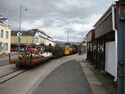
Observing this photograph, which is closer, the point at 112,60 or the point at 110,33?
the point at 112,60

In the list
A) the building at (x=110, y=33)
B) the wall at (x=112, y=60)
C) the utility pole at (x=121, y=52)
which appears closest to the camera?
the utility pole at (x=121, y=52)

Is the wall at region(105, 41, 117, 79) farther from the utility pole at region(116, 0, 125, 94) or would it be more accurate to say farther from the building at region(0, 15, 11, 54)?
the building at region(0, 15, 11, 54)

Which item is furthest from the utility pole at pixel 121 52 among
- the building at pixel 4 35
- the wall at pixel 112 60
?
the building at pixel 4 35

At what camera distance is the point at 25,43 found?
4525 centimetres

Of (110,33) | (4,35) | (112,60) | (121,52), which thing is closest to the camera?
(121,52)

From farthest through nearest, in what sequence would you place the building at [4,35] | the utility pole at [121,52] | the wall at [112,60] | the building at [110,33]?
the building at [4,35] → the wall at [112,60] → the building at [110,33] → the utility pole at [121,52]

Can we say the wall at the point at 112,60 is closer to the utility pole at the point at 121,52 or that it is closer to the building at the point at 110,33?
the building at the point at 110,33

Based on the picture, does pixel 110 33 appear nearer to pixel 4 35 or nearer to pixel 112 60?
pixel 112 60

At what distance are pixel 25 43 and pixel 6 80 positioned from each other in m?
40.6

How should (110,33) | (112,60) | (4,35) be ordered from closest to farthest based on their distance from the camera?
(112,60)
(110,33)
(4,35)

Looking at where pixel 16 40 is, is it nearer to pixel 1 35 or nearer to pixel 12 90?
pixel 1 35

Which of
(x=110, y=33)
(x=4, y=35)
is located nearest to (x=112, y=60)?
(x=110, y=33)

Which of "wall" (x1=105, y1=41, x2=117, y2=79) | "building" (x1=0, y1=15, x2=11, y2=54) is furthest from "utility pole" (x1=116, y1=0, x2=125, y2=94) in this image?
"building" (x1=0, y1=15, x2=11, y2=54)

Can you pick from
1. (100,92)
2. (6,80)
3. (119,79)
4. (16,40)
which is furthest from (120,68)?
(16,40)
